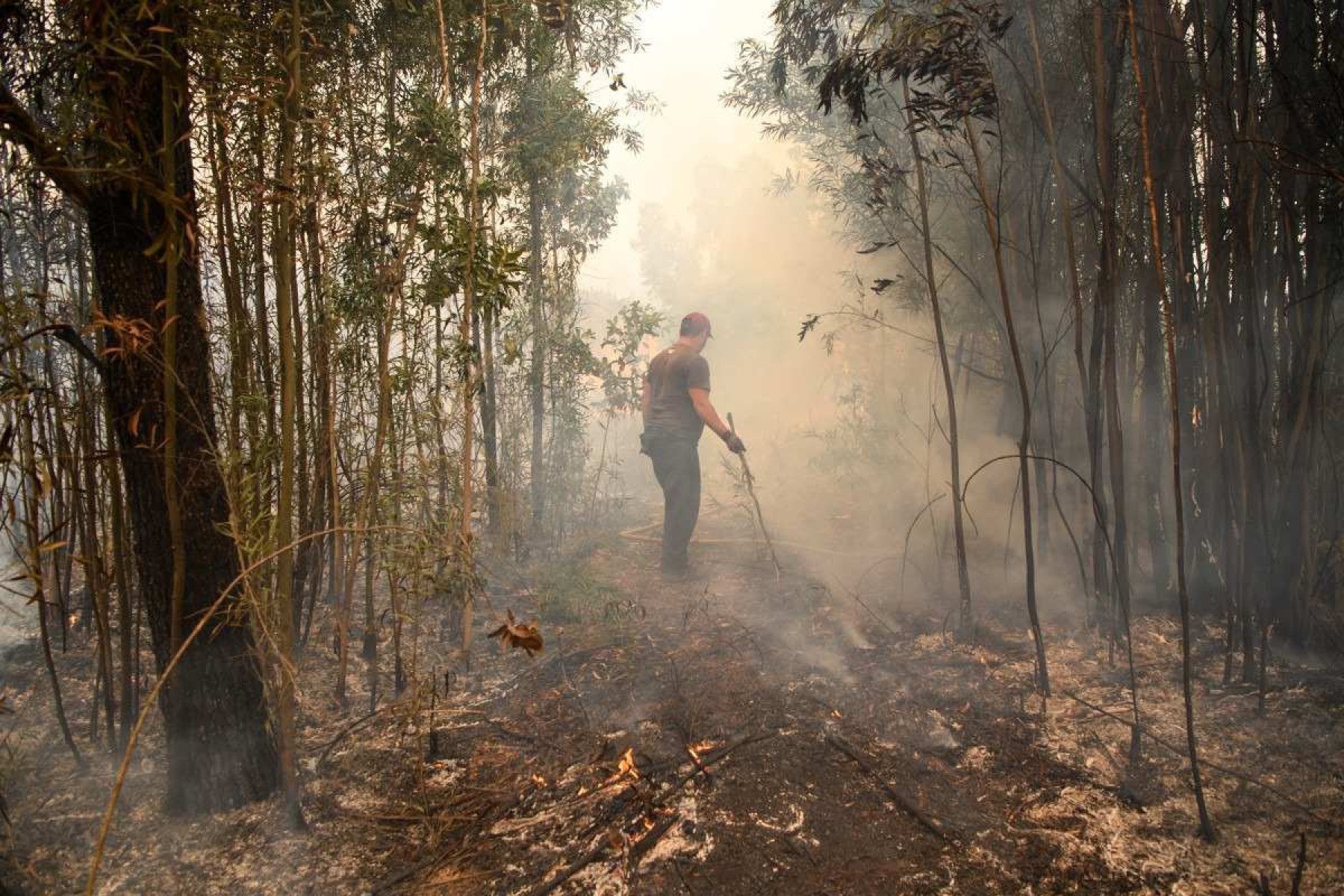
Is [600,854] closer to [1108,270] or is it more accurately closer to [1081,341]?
[1108,270]

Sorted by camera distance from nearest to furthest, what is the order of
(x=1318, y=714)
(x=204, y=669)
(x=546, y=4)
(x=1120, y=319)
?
1. (x=204, y=669)
2. (x=1318, y=714)
3. (x=546, y=4)
4. (x=1120, y=319)

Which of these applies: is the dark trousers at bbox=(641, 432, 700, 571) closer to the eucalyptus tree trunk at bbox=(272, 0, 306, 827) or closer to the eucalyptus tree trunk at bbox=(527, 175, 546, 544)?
the eucalyptus tree trunk at bbox=(527, 175, 546, 544)

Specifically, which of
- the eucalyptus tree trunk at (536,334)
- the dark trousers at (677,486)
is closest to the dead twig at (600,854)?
the dark trousers at (677,486)

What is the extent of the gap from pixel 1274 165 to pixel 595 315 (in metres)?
22.7

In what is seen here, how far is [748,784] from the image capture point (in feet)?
8.99

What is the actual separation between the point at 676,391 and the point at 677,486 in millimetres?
770

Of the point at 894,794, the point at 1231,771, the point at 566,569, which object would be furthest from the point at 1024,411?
the point at 566,569

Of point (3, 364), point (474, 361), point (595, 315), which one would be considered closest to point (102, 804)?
point (3, 364)

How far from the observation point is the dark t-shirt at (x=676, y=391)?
19.1 feet

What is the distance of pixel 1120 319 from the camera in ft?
13.2

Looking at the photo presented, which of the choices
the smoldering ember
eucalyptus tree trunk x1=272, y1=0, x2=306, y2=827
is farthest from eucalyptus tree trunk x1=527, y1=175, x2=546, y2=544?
eucalyptus tree trunk x1=272, y1=0, x2=306, y2=827

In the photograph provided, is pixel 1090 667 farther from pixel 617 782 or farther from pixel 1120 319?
pixel 617 782

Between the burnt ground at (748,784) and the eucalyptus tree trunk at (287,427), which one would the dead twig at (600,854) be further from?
the eucalyptus tree trunk at (287,427)

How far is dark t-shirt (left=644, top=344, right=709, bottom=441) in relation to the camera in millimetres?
5816
